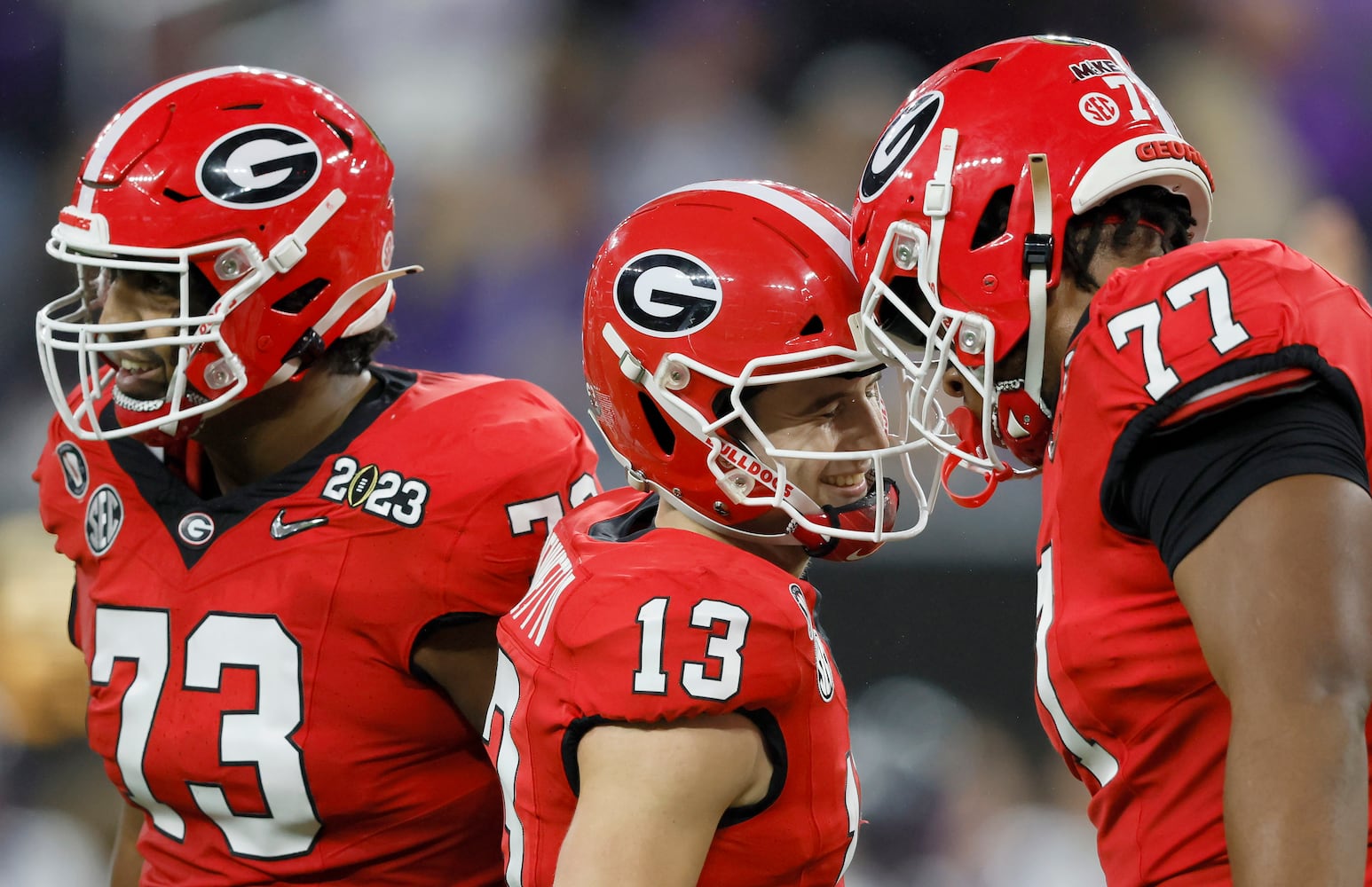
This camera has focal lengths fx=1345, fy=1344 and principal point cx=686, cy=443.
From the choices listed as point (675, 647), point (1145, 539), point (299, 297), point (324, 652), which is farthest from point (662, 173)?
point (1145, 539)

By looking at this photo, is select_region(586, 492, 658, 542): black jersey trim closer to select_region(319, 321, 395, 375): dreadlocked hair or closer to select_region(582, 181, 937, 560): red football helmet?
select_region(582, 181, 937, 560): red football helmet

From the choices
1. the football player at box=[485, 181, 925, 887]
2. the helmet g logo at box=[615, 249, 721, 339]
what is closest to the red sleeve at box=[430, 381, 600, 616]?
the football player at box=[485, 181, 925, 887]

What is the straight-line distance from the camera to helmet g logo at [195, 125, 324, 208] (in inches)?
63.1

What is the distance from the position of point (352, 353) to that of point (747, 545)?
635mm

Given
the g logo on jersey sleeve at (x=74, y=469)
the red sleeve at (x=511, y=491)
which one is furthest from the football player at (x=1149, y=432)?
the g logo on jersey sleeve at (x=74, y=469)

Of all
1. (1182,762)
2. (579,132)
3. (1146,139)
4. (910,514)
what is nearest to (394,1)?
(579,132)

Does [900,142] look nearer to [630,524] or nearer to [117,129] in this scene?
[630,524]

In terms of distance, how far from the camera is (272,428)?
1.69 metres

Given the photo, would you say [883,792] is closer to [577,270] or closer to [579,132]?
[577,270]

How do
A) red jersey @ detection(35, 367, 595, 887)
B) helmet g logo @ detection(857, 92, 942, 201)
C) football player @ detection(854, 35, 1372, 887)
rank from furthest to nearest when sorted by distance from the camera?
red jersey @ detection(35, 367, 595, 887) → helmet g logo @ detection(857, 92, 942, 201) → football player @ detection(854, 35, 1372, 887)

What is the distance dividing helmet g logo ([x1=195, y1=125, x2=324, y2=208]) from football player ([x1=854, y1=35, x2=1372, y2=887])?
73cm

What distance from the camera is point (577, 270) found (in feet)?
10.1

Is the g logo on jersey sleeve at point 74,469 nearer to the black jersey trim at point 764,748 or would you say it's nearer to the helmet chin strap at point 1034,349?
the black jersey trim at point 764,748

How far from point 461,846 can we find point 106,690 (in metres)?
0.47
